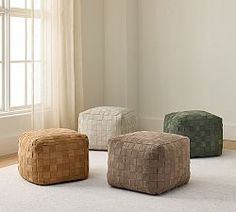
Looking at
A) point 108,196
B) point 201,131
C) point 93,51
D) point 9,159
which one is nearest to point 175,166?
point 108,196

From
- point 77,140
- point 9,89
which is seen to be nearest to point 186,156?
point 77,140

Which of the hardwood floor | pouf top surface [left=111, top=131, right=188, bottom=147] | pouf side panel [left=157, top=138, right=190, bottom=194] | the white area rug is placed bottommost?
the white area rug

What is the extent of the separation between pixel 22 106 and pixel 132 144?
81.7 inches

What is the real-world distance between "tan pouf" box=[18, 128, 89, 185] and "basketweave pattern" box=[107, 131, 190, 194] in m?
0.31

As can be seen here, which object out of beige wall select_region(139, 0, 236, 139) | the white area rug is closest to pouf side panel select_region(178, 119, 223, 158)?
the white area rug

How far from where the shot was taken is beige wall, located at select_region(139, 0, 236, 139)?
19.2 ft

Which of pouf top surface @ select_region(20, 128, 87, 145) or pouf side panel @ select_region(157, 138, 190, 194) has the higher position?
pouf top surface @ select_region(20, 128, 87, 145)

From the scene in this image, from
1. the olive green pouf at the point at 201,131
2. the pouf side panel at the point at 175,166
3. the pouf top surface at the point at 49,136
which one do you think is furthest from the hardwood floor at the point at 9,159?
the pouf side panel at the point at 175,166

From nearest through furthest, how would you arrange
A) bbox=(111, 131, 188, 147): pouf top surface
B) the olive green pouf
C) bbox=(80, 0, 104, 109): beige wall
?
1. bbox=(111, 131, 188, 147): pouf top surface
2. the olive green pouf
3. bbox=(80, 0, 104, 109): beige wall

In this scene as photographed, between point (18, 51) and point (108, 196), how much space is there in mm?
2370

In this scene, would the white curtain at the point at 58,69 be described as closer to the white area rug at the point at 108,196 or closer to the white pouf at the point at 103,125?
the white pouf at the point at 103,125

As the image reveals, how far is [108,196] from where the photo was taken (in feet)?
11.7

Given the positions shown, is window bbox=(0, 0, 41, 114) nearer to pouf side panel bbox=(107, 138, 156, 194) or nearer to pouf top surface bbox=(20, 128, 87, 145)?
pouf top surface bbox=(20, 128, 87, 145)

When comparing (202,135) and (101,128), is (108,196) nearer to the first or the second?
(202,135)
